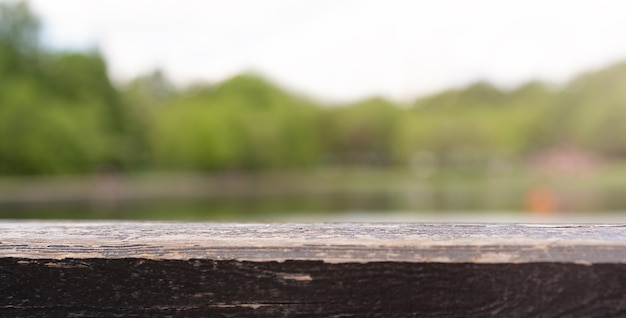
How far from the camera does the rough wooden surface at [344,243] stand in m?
0.59

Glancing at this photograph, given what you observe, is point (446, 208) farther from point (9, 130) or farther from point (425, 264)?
point (9, 130)

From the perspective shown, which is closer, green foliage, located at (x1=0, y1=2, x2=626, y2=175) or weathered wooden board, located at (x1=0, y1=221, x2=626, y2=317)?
weathered wooden board, located at (x1=0, y1=221, x2=626, y2=317)

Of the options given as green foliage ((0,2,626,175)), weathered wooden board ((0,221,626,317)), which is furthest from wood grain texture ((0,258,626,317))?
green foliage ((0,2,626,175))

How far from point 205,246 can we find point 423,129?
51.0 meters

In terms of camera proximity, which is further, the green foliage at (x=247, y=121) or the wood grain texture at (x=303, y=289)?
the green foliage at (x=247, y=121)

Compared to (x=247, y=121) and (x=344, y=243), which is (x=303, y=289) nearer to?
(x=344, y=243)

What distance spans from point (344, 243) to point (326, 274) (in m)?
0.03

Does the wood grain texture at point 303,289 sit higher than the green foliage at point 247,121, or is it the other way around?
the green foliage at point 247,121

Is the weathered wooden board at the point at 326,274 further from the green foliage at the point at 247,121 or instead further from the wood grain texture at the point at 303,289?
the green foliage at the point at 247,121

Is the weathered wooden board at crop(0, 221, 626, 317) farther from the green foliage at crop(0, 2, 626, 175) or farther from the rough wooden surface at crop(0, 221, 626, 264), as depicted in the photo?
the green foliage at crop(0, 2, 626, 175)

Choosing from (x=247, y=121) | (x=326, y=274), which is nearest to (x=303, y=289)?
(x=326, y=274)

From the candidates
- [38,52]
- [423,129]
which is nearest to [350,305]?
[38,52]

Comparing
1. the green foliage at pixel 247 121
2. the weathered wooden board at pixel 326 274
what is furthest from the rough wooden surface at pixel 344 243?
the green foliage at pixel 247 121

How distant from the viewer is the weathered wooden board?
582 mm
